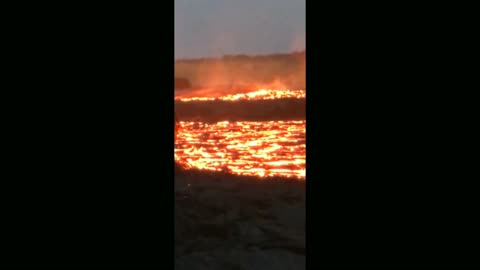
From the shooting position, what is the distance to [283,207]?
11.3 metres

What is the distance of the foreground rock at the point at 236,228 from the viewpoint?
5.37 meters

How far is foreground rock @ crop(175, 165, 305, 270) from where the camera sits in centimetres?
537

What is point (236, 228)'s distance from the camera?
790 cm
